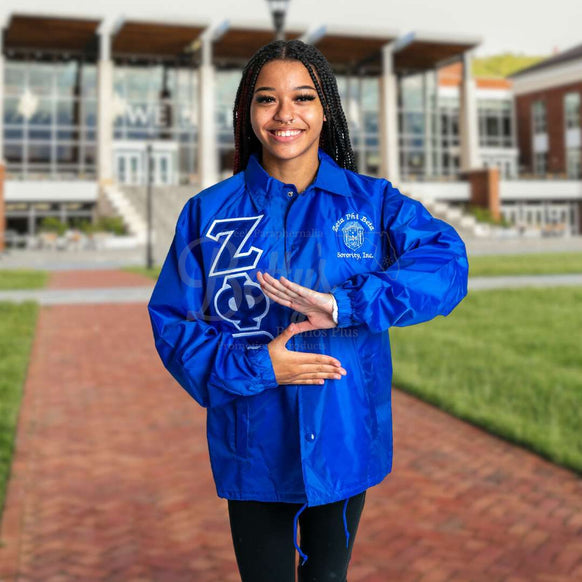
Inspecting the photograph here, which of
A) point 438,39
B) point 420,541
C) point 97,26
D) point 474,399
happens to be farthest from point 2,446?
point 438,39

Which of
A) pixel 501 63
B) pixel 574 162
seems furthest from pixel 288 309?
pixel 501 63

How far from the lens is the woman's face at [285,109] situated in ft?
6.34

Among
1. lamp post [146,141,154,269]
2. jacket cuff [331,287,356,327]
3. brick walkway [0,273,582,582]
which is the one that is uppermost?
lamp post [146,141,154,269]

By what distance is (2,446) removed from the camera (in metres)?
6.21

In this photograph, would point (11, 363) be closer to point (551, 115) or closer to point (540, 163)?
point (551, 115)

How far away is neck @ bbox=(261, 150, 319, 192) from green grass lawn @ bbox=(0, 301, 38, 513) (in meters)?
3.91

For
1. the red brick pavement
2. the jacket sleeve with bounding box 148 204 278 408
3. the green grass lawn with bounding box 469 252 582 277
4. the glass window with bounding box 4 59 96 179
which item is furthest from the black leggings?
the glass window with bounding box 4 59 96 179

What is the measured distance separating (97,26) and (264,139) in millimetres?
46032

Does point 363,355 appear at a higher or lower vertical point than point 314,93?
lower

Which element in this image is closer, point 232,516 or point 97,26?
point 232,516

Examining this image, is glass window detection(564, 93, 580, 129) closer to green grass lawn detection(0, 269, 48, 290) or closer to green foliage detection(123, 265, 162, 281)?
green foliage detection(123, 265, 162, 281)

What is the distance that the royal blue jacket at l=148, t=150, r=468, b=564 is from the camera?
73.4 inches

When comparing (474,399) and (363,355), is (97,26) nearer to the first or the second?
(474,399)

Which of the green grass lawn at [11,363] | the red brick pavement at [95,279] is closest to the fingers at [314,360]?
the green grass lawn at [11,363]
